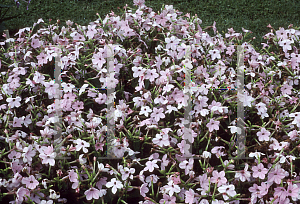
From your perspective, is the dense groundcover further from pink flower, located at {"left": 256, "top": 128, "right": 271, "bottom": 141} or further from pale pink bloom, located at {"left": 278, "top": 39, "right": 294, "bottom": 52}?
pale pink bloom, located at {"left": 278, "top": 39, "right": 294, "bottom": 52}

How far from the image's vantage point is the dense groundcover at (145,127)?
1.92 m

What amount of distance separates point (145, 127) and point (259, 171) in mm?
788

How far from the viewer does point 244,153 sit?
2066 mm

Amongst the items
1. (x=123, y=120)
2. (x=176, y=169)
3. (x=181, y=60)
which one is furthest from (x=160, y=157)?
(x=181, y=60)

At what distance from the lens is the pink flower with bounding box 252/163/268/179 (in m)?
1.90

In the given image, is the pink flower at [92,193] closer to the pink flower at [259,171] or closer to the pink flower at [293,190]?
the pink flower at [259,171]

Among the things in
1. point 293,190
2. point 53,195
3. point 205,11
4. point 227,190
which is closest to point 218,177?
point 227,190

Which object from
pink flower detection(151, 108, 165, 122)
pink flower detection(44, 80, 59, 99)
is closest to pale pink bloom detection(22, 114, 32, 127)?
pink flower detection(44, 80, 59, 99)

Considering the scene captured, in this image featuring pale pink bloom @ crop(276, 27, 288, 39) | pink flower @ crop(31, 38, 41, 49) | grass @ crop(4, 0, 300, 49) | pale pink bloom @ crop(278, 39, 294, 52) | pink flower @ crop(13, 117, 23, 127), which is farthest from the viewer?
grass @ crop(4, 0, 300, 49)

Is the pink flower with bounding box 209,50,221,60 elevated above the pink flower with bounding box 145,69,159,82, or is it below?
above

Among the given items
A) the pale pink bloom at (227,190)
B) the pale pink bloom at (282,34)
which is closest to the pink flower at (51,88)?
the pale pink bloom at (227,190)

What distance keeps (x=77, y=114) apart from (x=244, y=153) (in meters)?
1.10

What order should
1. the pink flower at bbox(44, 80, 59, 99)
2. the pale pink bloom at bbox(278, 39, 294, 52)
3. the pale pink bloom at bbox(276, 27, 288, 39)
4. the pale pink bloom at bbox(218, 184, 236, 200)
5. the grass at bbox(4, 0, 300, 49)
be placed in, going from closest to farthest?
the pale pink bloom at bbox(218, 184, 236, 200) → the pink flower at bbox(44, 80, 59, 99) → the pale pink bloom at bbox(278, 39, 294, 52) → the pale pink bloom at bbox(276, 27, 288, 39) → the grass at bbox(4, 0, 300, 49)

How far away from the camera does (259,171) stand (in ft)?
6.32
